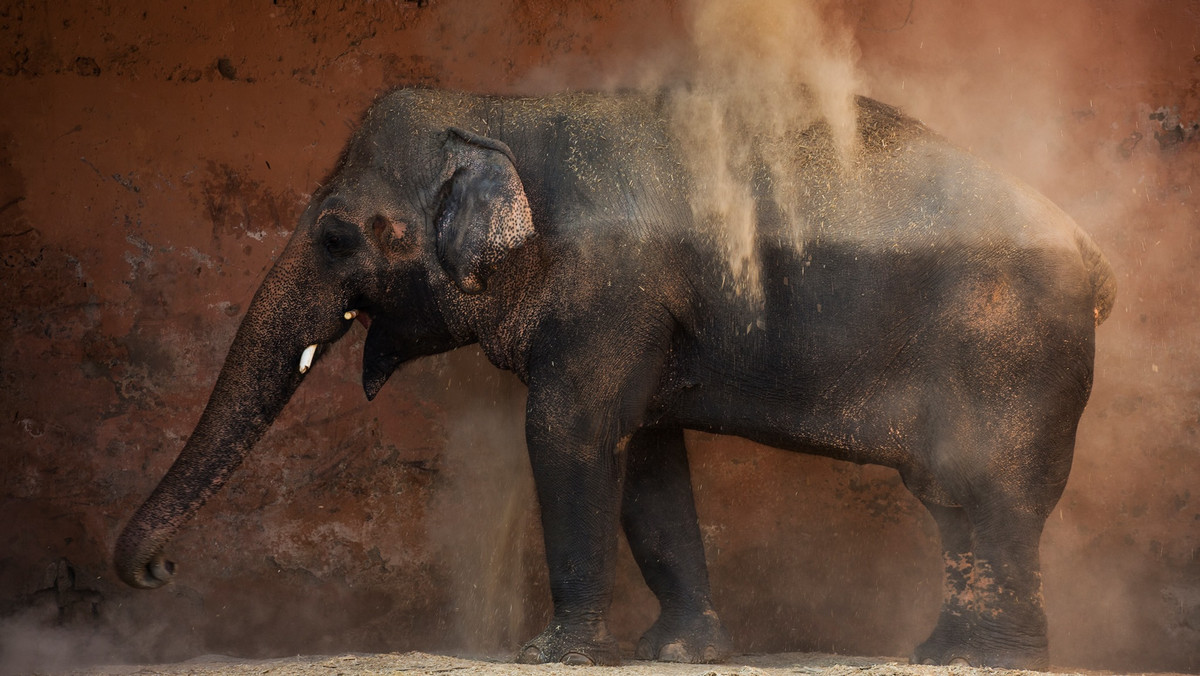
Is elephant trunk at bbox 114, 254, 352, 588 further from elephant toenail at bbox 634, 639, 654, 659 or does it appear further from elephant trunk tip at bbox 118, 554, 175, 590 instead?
elephant toenail at bbox 634, 639, 654, 659

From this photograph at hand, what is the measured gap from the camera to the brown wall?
5.64 metres

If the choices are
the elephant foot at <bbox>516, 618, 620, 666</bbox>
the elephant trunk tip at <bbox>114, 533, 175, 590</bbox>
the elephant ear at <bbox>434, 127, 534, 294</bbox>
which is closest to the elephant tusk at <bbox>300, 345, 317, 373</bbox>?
the elephant ear at <bbox>434, 127, 534, 294</bbox>

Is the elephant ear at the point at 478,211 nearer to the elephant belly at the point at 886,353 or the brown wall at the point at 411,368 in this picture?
the elephant belly at the point at 886,353

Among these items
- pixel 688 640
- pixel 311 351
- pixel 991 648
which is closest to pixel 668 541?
pixel 688 640

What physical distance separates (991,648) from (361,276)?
7.05 feet

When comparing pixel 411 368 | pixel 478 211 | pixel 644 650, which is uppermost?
pixel 478 211

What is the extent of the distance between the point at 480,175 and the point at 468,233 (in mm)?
182

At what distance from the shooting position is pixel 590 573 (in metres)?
4.52

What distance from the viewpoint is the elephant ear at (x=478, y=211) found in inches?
178

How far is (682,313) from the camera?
15.4 ft

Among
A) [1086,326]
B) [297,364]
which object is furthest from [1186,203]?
[297,364]

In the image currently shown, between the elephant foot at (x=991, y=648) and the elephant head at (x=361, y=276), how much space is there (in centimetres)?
170

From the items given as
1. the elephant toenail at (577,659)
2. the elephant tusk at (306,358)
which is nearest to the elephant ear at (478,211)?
the elephant tusk at (306,358)

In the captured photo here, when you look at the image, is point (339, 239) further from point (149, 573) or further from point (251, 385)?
point (149, 573)
